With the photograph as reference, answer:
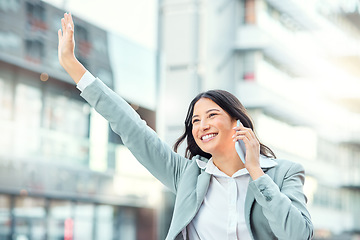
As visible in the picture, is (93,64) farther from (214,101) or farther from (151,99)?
(214,101)

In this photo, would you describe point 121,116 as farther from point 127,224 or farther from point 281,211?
point 127,224

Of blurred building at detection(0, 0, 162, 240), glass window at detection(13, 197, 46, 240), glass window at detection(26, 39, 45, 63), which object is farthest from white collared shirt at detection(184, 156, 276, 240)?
glass window at detection(26, 39, 45, 63)

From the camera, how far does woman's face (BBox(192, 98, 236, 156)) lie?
2.48 m

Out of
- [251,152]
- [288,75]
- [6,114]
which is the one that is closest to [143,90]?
[6,114]

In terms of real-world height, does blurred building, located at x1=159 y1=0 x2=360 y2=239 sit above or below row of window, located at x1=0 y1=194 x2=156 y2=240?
above

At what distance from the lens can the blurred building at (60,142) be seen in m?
15.8

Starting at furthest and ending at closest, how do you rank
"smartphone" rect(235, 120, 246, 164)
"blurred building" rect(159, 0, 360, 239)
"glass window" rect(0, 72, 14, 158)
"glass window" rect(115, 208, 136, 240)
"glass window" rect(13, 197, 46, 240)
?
"blurred building" rect(159, 0, 360, 239)
"glass window" rect(115, 208, 136, 240)
"glass window" rect(13, 197, 46, 240)
"glass window" rect(0, 72, 14, 158)
"smartphone" rect(235, 120, 246, 164)

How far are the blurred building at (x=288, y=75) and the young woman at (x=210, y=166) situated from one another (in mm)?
20097

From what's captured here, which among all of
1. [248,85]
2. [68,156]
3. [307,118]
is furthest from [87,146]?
[307,118]

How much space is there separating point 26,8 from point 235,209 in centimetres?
1446

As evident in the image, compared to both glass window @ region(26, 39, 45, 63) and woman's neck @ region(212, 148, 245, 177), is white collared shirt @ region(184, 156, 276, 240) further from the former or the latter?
glass window @ region(26, 39, 45, 63)

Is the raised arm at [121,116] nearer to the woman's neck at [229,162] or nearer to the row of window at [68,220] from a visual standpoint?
the woman's neck at [229,162]

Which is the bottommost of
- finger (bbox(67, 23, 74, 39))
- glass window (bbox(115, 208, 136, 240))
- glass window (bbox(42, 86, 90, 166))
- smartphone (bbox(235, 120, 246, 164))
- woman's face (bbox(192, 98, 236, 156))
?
glass window (bbox(115, 208, 136, 240))

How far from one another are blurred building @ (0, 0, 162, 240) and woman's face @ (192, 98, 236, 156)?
1320cm
